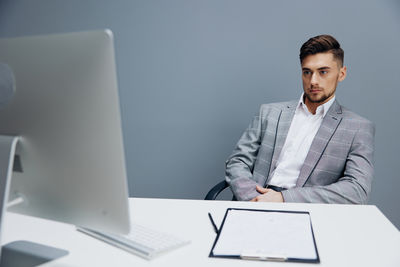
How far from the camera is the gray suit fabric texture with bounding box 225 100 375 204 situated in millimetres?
1826

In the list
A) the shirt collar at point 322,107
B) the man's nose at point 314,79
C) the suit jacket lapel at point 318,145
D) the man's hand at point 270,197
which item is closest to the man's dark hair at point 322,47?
the man's nose at point 314,79

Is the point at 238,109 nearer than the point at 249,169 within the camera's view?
No

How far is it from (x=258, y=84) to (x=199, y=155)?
680 mm

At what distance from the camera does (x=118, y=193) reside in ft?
2.45

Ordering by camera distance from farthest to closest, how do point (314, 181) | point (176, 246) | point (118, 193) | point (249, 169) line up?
1. point (249, 169)
2. point (314, 181)
3. point (176, 246)
4. point (118, 193)

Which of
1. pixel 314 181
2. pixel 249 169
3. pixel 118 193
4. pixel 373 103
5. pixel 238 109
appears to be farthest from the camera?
pixel 238 109

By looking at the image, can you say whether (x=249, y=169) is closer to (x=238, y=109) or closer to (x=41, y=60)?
(x=238, y=109)

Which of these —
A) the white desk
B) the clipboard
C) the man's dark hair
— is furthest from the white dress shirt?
the clipboard

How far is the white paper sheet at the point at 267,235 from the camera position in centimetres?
93

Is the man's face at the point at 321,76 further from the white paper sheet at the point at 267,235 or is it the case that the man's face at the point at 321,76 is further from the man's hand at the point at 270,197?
the white paper sheet at the point at 267,235

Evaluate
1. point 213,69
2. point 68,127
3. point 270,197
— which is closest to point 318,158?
point 270,197

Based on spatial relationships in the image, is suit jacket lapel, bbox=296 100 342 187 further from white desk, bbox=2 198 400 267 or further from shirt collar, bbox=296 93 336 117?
white desk, bbox=2 198 400 267

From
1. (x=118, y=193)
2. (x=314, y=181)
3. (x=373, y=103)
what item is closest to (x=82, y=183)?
(x=118, y=193)

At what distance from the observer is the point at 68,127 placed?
30.5 inches
